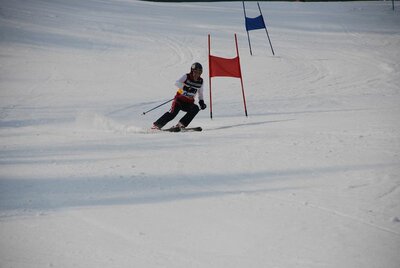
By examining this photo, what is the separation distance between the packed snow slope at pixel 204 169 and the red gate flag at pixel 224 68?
3.00ft

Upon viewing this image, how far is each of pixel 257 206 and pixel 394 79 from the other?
9.27m

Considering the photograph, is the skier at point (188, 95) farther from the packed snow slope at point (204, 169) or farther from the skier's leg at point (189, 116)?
the packed snow slope at point (204, 169)

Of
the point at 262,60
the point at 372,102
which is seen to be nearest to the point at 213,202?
the point at 372,102

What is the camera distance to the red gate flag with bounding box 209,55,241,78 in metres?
8.36

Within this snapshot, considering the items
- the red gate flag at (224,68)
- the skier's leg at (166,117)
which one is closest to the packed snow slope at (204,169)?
the skier's leg at (166,117)

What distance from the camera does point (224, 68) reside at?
8.43 m

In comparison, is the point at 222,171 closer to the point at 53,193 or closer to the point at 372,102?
the point at 53,193

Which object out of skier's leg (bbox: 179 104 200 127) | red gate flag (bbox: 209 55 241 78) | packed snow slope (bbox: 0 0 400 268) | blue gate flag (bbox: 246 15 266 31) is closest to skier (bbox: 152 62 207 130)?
skier's leg (bbox: 179 104 200 127)

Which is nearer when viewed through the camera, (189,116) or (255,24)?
(189,116)

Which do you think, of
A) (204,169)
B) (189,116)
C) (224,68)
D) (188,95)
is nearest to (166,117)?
(189,116)

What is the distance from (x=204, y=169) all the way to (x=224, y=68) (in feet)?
12.6

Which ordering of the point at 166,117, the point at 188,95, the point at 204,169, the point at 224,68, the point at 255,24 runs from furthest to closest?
the point at 255,24
the point at 224,68
the point at 188,95
the point at 166,117
the point at 204,169

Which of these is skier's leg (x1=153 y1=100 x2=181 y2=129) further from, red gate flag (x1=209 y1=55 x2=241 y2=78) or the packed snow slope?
red gate flag (x1=209 y1=55 x2=241 y2=78)

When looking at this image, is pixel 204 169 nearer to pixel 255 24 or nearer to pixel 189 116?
pixel 189 116
